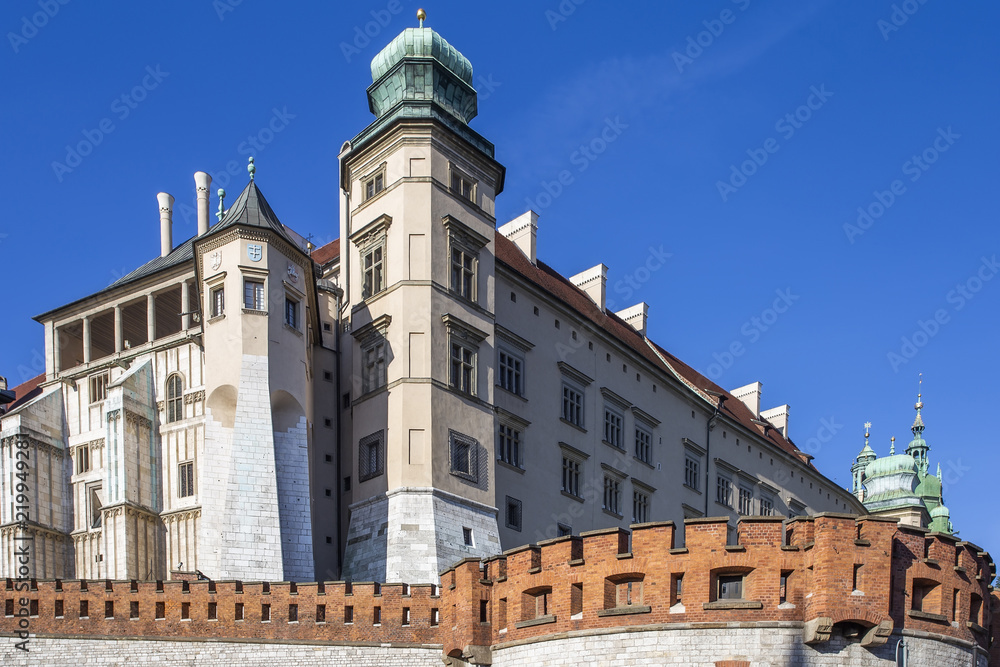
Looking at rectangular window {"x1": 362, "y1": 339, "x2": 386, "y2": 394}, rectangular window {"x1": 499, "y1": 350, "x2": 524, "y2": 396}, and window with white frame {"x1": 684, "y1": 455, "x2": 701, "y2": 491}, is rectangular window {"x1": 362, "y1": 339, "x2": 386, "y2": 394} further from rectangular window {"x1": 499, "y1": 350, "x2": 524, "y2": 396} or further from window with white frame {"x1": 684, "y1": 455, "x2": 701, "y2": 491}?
window with white frame {"x1": 684, "y1": 455, "x2": 701, "y2": 491}

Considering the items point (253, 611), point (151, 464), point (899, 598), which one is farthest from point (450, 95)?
point (899, 598)

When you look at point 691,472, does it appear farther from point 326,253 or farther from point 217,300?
point 217,300

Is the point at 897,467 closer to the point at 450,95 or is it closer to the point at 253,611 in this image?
the point at 450,95

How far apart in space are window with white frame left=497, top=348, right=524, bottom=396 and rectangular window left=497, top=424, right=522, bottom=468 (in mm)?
1362

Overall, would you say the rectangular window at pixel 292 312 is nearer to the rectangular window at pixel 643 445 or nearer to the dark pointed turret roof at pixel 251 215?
the dark pointed turret roof at pixel 251 215

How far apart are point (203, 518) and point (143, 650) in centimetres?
535

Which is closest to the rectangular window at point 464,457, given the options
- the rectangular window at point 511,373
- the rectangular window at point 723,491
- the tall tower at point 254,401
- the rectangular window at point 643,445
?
the rectangular window at point 511,373

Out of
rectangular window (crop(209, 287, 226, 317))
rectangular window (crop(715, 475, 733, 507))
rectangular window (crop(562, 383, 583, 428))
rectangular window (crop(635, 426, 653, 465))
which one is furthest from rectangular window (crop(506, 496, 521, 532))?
rectangular window (crop(715, 475, 733, 507))

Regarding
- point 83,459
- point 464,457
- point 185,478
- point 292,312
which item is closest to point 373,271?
point 292,312

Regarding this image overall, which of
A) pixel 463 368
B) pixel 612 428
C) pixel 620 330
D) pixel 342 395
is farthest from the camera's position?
pixel 620 330

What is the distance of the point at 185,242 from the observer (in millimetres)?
50906

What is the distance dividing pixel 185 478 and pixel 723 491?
1076 inches

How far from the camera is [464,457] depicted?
147ft

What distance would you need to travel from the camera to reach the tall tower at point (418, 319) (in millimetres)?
43156
